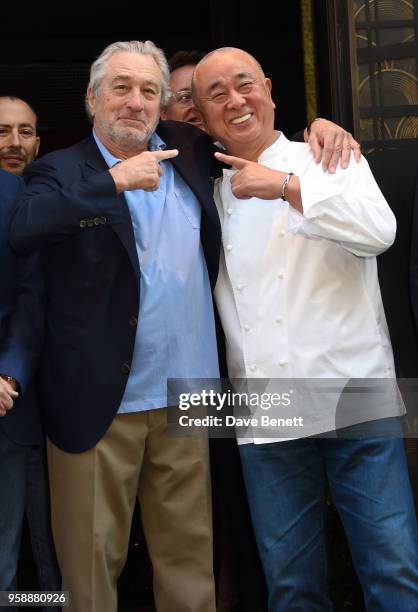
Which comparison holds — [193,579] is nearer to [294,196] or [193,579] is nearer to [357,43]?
[294,196]

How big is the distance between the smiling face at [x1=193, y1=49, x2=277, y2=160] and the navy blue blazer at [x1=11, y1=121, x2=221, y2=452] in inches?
16.3

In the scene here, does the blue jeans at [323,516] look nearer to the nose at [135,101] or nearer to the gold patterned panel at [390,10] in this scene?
the nose at [135,101]

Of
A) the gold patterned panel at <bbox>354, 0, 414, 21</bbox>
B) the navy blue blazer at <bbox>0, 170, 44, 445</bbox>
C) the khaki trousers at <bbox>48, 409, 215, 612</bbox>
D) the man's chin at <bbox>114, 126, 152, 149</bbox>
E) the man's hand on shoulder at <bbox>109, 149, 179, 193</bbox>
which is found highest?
the gold patterned panel at <bbox>354, 0, 414, 21</bbox>

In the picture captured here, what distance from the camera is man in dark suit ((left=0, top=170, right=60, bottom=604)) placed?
9.19 feet

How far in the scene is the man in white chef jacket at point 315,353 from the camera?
271cm

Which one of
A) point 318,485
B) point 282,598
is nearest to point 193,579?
point 282,598

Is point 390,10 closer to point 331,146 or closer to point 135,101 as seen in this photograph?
point 331,146

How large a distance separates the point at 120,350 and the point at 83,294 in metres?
0.18

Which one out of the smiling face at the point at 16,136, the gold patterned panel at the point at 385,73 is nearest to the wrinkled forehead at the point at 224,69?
the gold patterned panel at the point at 385,73

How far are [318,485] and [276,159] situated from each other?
916 mm

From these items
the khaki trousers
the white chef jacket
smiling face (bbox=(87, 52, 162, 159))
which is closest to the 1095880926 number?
the khaki trousers

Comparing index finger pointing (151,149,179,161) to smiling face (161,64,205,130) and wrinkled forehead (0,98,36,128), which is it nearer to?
smiling face (161,64,205,130)

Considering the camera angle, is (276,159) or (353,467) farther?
(276,159)

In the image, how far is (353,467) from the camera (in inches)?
109
